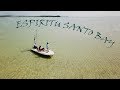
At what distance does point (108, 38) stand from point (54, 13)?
40 centimetres

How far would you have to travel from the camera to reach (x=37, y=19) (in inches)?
123

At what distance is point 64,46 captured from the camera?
3.11 metres

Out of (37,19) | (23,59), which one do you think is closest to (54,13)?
(37,19)

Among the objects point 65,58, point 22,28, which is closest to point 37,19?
point 22,28

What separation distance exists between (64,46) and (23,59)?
29 cm

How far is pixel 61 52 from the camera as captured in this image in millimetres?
3104

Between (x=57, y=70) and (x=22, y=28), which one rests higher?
(x=22, y=28)

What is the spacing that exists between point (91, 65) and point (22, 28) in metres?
0.52

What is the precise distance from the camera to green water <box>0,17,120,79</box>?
3055 millimetres

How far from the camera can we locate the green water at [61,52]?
3.05 m

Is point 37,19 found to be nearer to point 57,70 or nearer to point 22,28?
point 22,28
